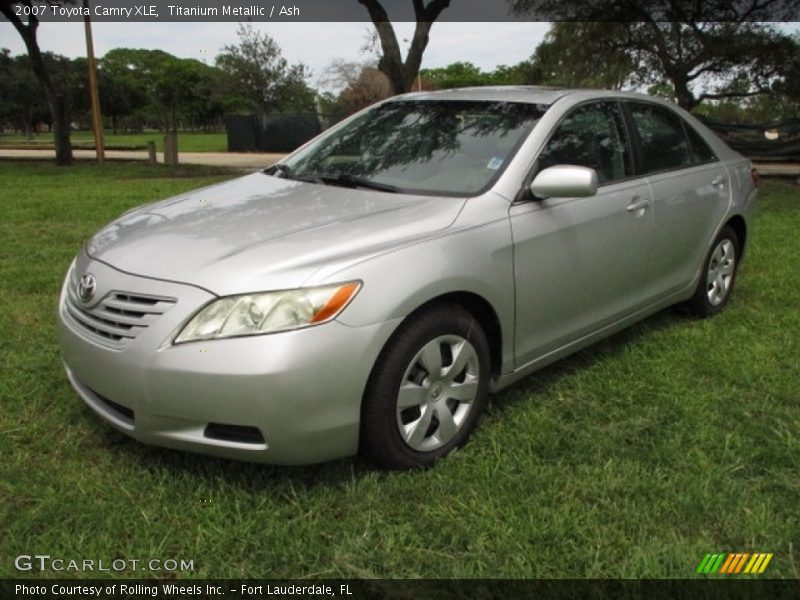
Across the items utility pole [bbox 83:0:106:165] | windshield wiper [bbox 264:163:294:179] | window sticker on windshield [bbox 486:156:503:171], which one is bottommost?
windshield wiper [bbox 264:163:294:179]

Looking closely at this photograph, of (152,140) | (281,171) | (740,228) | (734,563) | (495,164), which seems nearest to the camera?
(734,563)

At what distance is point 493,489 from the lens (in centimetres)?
267

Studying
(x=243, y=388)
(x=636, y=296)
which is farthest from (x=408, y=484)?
(x=636, y=296)

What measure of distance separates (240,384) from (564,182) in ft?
5.20

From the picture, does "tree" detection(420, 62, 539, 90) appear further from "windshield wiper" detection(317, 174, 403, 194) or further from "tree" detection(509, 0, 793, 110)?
"windshield wiper" detection(317, 174, 403, 194)

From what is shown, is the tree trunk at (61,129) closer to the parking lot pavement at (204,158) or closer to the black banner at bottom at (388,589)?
the parking lot pavement at (204,158)

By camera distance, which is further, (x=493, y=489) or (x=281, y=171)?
(x=281, y=171)

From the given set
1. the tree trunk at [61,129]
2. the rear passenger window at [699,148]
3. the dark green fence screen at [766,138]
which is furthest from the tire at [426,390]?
the tree trunk at [61,129]

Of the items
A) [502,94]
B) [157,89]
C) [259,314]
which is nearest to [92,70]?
[502,94]

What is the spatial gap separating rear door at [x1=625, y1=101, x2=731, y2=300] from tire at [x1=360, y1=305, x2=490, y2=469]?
1.53 m

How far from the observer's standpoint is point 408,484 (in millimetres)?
2674

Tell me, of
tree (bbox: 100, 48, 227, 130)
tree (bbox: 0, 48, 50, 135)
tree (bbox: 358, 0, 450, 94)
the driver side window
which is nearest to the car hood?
the driver side window

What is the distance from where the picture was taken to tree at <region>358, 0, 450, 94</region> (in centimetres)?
1441

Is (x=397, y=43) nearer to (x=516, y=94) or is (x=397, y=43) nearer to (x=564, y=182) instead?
(x=516, y=94)
